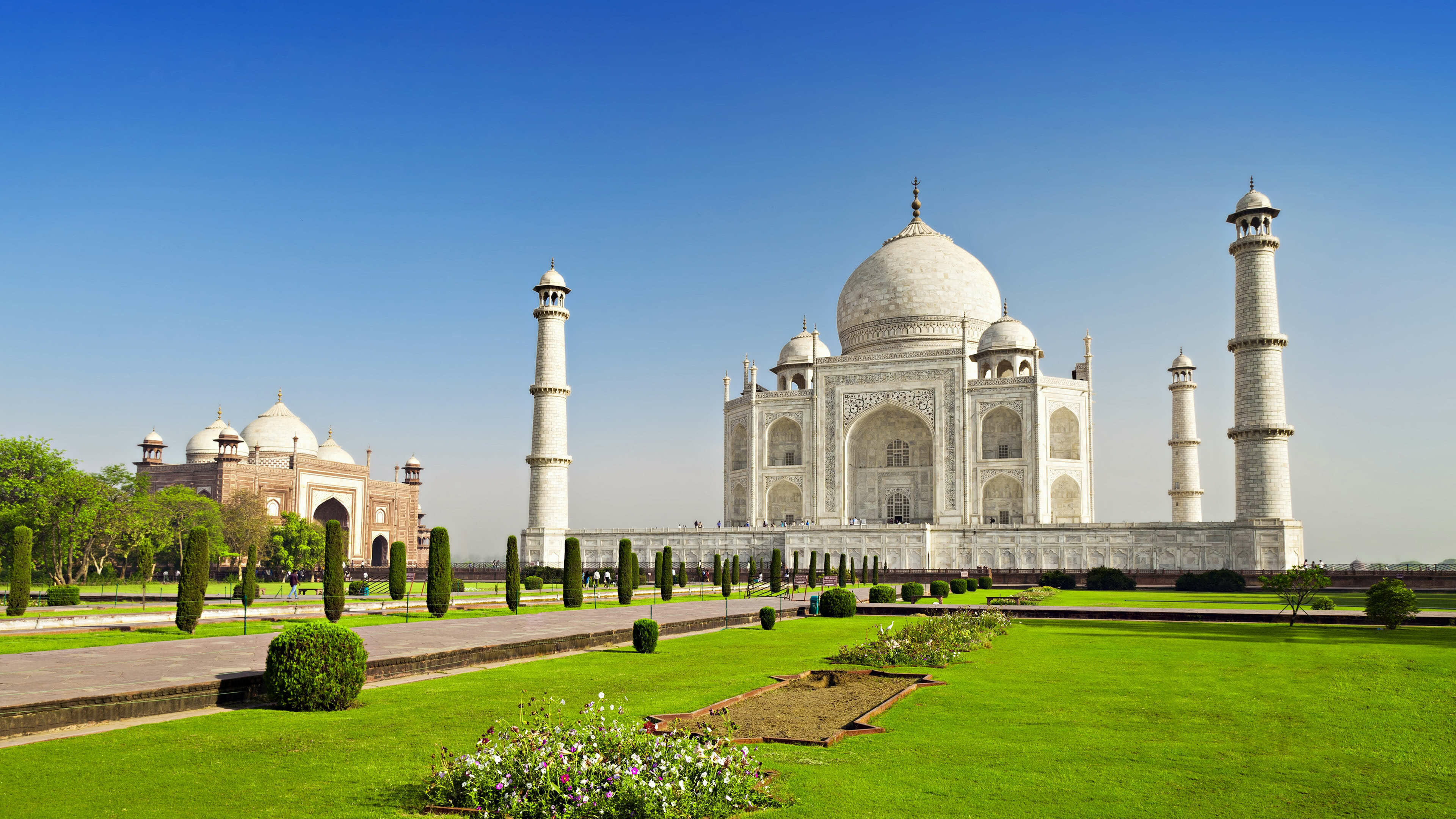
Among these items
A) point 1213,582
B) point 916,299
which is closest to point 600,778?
point 1213,582

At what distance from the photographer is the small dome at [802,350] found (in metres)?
47.2

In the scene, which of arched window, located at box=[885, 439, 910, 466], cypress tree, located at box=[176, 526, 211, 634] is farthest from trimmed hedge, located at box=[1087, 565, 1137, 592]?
cypress tree, located at box=[176, 526, 211, 634]

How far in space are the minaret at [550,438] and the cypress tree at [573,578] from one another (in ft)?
49.9

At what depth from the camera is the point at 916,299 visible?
47156 millimetres

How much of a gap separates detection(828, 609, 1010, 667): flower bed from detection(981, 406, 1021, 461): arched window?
1150 inches

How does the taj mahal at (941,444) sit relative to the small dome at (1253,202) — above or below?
below

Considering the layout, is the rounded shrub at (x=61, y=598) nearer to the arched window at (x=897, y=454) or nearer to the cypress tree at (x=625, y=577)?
the cypress tree at (x=625, y=577)

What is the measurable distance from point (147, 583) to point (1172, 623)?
33839 millimetres

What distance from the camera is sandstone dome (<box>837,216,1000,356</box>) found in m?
46.8

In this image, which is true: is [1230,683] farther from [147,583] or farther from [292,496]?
[292,496]

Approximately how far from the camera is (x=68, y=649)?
37.9 ft

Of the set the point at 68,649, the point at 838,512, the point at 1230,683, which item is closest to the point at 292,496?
the point at 838,512

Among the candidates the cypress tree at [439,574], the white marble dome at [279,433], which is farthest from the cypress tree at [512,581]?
the white marble dome at [279,433]

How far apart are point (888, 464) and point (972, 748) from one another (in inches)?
1531
